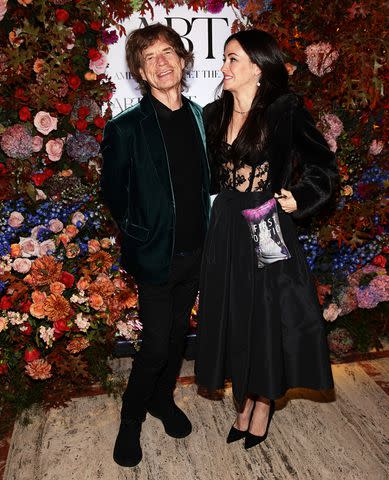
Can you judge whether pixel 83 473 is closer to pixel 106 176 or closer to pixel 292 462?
pixel 292 462

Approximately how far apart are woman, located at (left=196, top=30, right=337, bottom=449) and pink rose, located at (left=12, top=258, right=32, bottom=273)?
1285mm

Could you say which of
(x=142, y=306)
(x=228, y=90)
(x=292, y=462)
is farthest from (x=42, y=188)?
(x=292, y=462)

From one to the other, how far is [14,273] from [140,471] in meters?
1.54

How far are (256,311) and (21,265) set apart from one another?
64.1 inches

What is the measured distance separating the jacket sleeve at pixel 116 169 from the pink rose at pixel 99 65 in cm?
112

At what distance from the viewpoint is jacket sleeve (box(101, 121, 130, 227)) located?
2521 mm

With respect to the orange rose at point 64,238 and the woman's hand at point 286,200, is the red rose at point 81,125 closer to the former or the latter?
the orange rose at point 64,238

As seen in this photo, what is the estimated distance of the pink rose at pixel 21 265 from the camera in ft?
10.9

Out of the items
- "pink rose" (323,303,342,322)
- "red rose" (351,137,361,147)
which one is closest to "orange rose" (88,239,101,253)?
"pink rose" (323,303,342,322)

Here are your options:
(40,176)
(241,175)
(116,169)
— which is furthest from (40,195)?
(241,175)

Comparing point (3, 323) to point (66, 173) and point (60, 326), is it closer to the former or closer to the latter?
point (60, 326)

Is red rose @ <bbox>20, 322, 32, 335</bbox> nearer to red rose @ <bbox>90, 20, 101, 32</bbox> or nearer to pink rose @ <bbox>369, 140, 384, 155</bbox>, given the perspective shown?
red rose @ <bbox>90, 20, 101, 32</bbox>

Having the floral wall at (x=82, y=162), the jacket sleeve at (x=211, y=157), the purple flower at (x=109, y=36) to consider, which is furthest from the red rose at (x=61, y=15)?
the jacket sleeve at (x=211, y=157)

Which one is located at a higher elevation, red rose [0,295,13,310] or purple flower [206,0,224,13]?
purple flower [206,0,224,13]
